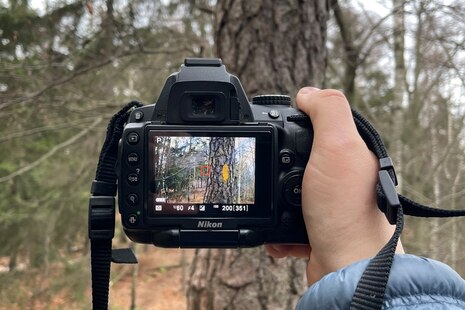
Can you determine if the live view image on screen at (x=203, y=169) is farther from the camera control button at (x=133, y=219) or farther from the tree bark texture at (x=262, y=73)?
the tree bark texture at (x=262, y=73)

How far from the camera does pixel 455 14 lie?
371 centimetres

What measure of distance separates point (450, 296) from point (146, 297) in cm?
985

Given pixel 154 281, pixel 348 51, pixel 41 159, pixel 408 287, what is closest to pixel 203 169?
pixel 408 287

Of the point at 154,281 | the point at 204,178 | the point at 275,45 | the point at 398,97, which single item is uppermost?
the point at 275,45

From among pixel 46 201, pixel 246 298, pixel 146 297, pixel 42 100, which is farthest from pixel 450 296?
pixel 146 297

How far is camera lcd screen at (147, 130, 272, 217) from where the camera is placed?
945 millimetres

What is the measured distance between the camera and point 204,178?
3.11 ft

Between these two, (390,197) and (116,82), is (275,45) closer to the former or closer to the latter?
(390,197)

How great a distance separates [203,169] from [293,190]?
0.18 m

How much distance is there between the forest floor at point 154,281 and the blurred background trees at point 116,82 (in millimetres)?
3370

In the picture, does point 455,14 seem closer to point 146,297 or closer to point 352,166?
point 352,166

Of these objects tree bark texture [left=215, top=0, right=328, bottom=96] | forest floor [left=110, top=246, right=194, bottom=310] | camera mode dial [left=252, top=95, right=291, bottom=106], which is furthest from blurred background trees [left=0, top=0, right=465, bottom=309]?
forest floor [left=110, top=246, right=194, bottom=310]

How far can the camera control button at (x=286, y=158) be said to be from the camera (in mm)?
982

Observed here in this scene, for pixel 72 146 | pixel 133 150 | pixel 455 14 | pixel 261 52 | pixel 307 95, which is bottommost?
pixel 72 146
